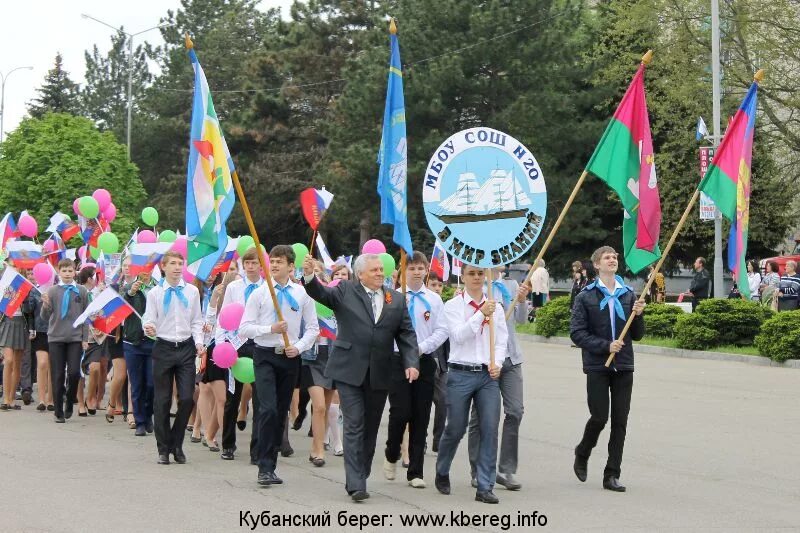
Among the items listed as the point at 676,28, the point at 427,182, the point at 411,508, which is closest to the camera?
the point at 411,508

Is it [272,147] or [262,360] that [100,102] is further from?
[262,360]

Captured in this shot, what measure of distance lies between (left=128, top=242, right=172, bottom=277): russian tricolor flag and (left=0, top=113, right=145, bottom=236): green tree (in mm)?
39835

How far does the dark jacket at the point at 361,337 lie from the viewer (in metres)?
8.98

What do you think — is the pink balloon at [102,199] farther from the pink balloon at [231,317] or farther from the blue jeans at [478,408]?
the blue jeans at [478,408]

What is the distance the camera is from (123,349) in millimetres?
13352

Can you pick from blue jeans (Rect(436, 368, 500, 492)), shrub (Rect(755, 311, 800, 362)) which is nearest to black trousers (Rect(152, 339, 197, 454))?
blue jeans (Rect(436, 368, 500, 492))

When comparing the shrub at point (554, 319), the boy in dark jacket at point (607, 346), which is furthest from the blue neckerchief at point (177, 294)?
the shrub at point (554, 319)

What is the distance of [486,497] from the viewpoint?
28.9 feet

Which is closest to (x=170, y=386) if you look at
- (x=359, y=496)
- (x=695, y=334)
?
(x=359, y=496)

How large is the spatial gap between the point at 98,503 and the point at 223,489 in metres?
1.00

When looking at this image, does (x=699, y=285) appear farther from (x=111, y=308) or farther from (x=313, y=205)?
(x=111, y=308)

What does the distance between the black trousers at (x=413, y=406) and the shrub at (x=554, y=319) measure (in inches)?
717

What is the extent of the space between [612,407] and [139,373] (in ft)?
17.6

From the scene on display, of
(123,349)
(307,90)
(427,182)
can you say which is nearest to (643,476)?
(427,182)
